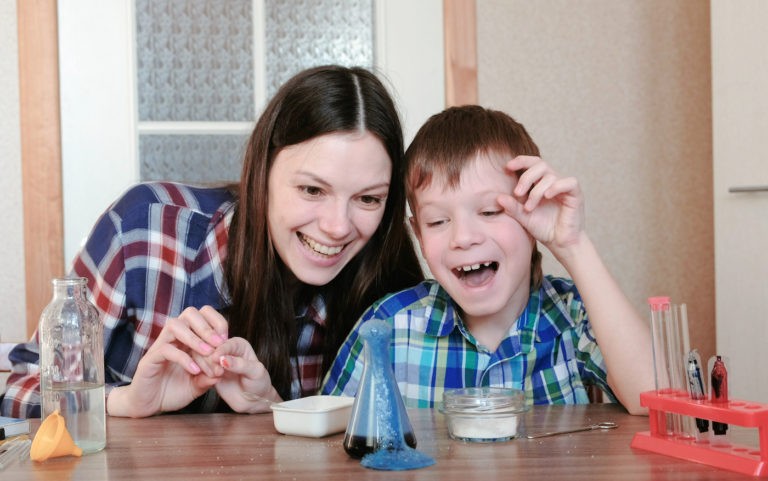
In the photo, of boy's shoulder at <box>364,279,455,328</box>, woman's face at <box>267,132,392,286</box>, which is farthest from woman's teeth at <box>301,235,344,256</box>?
boy's shoulder at <box>364,279,455,328</box>

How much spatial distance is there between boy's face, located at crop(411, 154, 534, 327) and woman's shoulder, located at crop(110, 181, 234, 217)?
49cm

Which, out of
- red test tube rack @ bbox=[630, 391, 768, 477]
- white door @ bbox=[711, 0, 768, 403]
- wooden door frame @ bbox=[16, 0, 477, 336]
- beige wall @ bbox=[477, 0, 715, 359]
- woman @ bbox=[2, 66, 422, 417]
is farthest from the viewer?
beige wall @ bbox=[477, 0, 715, 359]

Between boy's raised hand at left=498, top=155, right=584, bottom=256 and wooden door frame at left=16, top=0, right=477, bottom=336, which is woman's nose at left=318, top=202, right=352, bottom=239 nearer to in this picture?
boy's raised hand at left=498, top=155, right=584, bottom=256

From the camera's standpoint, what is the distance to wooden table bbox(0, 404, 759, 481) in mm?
856

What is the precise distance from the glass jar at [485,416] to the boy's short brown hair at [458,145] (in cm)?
45

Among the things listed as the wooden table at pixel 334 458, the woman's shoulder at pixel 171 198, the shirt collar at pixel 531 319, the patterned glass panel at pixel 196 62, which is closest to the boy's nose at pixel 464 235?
the shirt collar at pixel 531 319

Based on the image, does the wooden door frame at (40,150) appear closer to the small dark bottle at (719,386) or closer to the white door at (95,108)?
the white door at (95,108)

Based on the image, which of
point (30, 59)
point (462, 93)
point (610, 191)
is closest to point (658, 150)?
point (610, 191)

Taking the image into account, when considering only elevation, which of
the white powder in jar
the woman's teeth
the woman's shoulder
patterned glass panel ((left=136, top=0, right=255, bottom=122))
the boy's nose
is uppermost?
patterned glass panel ((left=136, top=0, right=255, bottom=122))

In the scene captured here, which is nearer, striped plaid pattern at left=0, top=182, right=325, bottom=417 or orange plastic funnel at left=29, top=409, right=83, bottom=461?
orange plastic funnel at left=29, top=409, right=83, bottom=461

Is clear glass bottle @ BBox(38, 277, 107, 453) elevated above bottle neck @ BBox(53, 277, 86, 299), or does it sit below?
below

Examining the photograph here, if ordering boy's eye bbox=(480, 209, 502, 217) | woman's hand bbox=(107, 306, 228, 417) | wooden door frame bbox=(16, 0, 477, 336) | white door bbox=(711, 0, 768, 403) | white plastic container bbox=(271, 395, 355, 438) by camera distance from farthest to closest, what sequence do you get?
wooden door frame bbox=(16, 0, 477, 336), white door bbox=(711, 0, 768, 403), boy's eye bbox=(480, 209, 502, 217), woman's hand bbox=(107, 306, 228, 417), white plastic container bbox=(271, 395, 355, 438)

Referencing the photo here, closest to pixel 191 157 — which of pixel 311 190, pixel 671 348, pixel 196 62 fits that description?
pixel 196 62

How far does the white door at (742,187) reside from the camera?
2.18m
